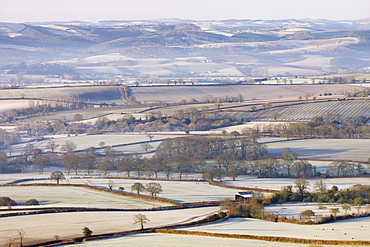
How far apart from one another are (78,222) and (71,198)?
683 centimetres

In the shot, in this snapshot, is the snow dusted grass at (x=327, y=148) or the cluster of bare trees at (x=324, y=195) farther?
the snow dusted grass at (x=327, y=148)

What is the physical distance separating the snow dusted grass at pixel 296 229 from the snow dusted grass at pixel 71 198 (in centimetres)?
591

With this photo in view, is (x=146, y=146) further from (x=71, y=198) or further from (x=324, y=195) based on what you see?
(x=324, y=195)

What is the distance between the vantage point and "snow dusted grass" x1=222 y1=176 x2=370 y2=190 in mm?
36844

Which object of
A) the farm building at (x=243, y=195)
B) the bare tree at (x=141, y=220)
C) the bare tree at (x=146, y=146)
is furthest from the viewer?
the bare tree at (x=146, y=146)

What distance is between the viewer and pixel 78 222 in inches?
1057

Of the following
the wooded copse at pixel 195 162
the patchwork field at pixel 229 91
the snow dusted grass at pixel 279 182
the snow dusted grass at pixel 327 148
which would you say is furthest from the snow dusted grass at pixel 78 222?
the patchwork field at pixel 229 91

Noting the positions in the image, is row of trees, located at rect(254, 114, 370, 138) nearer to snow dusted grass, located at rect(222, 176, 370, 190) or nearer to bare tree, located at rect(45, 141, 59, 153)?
bare tree, located at rect(45, 141, 59, 153)

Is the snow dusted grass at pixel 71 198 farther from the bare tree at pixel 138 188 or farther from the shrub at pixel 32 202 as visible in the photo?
the bare tree at pixel 138 188

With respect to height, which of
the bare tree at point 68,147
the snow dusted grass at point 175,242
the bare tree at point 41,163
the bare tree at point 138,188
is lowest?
the snow dusted grass at point 175,242

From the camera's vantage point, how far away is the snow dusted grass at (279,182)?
36844 millimetres

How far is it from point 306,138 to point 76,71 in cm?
12284

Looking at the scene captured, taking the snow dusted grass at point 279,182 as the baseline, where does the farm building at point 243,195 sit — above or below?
below

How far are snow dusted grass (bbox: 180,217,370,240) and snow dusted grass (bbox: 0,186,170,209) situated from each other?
5.91 meters
